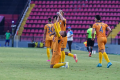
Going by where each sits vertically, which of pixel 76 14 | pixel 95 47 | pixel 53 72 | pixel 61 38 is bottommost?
pixel 95 47

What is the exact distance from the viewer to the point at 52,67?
29.6 ft

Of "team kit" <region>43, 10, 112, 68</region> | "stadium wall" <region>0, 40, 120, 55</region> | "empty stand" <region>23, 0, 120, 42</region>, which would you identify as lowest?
"stadium wall" <region>0, 40, 120, 55</region>

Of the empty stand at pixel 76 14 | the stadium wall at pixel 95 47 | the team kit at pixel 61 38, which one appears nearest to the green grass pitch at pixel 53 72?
the team kit at pixel 61 38

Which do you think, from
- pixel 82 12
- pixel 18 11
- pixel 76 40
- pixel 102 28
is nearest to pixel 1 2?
pixel 18 11

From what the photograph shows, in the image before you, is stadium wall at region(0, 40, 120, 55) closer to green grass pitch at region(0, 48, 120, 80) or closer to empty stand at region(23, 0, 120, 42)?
empty stand at region(23, 0, 120, 42)

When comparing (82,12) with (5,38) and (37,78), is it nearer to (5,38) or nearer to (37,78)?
(5,38)

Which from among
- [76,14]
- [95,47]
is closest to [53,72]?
[95,47]

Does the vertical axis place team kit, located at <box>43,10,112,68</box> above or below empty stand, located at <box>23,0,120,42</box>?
below

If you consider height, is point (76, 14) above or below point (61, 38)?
above

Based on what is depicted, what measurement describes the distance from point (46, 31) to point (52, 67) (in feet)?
13.1

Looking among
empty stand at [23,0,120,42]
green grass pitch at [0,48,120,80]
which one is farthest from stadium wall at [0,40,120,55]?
green grass pitch at [0,48,120,80]

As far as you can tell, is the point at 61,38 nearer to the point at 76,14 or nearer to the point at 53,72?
the point at 53,72

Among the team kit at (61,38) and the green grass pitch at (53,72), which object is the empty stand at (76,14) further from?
the green grass pitch at (53,72)

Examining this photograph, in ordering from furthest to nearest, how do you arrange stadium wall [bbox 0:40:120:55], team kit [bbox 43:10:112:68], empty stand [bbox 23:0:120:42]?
1. empty stand [bbox 23:0:120:42]
2. stadium wall [bbox 0:40:120:55]
3. team kit [bbox 43:10:112:68]
